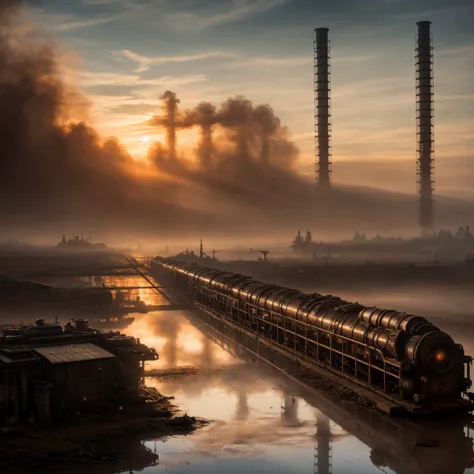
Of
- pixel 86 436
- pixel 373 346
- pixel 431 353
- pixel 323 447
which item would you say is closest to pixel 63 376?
pixel 86 436

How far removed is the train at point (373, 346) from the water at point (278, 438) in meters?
1.38

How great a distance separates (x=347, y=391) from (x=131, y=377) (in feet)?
34.5

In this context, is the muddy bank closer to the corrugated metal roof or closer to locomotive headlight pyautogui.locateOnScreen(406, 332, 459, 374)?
the corrugated metal roof

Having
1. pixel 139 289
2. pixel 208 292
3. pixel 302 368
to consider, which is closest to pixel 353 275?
pixel 139 289

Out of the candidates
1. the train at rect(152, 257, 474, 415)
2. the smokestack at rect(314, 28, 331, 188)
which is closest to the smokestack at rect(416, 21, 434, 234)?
the smokestack at rect(314, 28, 331, 188)

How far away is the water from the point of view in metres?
21.0

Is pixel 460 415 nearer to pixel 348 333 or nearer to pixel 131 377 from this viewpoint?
pixel 348 333

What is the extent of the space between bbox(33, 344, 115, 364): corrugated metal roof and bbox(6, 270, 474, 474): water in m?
4.31

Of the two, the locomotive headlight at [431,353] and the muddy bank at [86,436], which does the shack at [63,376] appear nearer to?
the muddy bank at [86,436]

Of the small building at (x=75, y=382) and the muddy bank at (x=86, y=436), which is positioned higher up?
the small building at (x=75, y=382)

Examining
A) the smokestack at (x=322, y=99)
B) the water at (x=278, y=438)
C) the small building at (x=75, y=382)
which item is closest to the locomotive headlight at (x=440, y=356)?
the water at (x=278, y=438)

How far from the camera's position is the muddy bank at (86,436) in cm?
2112

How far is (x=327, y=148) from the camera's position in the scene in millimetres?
115562

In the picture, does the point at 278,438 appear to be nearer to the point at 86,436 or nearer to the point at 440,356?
the point at 86,436
